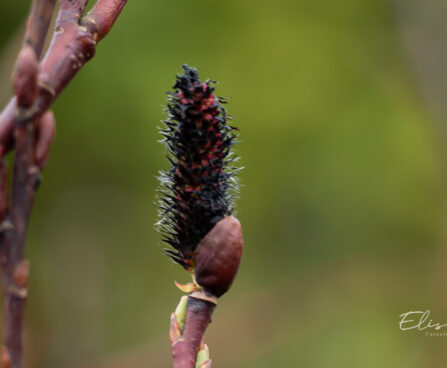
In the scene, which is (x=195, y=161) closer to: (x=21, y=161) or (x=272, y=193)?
(x=21, y=161)

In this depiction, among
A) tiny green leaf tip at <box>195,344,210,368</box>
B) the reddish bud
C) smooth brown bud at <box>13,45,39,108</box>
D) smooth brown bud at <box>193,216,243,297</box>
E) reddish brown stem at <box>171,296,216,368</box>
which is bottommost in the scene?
tiny green leaf tip at <box>195,344,210,368</box>

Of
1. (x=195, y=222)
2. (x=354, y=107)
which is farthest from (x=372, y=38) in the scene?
(x=195, y=222)

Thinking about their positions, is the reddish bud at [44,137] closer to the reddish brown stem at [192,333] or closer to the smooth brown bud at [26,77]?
the smooth brown bud at [26,77]

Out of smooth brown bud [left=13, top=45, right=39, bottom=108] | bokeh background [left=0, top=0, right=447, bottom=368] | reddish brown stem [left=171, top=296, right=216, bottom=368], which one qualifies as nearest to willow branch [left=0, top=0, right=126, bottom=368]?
smooth brown bud [left=13, top=45, right=39, bottom=108]

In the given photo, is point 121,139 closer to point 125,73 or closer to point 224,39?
point 125,73

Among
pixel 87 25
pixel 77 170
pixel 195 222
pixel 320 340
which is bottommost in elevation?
pixel 320 340

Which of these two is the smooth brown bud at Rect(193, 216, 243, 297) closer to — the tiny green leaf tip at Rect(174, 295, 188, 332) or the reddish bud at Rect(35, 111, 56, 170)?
the tiny green leaf tip at Rect(174, 295, 188, 332)

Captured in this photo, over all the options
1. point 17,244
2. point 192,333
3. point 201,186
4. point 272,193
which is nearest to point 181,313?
point 192,333
